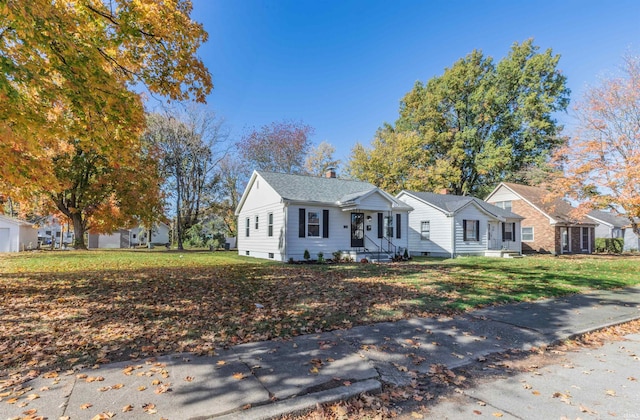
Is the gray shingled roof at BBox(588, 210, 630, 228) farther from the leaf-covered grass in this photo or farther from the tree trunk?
the tree trunk

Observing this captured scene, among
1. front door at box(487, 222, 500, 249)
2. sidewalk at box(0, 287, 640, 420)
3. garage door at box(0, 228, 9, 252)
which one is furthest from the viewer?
garage door at box(0, 228, 9, 252)

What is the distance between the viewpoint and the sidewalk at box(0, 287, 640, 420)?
3035 millimetres

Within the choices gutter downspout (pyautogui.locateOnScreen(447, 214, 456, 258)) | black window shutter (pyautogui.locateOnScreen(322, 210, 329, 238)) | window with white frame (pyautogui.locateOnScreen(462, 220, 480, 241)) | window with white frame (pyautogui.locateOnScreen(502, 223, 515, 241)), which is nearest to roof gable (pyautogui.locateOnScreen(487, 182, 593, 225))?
window with white frame (pyautogui.locateOnScreen(502, 223, 515, 241))

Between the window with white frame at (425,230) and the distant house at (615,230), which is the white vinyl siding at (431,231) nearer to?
the window with white frame at (425,230)

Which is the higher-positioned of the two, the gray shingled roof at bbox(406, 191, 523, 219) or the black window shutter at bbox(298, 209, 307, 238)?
the gray shingled roof at bbox(406, 191, 523, 219)

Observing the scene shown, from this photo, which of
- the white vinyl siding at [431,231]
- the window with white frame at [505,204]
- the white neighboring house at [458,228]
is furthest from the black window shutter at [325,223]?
the window with white frame at [505,204]

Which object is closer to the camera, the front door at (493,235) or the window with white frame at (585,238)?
the front door at (493,235)

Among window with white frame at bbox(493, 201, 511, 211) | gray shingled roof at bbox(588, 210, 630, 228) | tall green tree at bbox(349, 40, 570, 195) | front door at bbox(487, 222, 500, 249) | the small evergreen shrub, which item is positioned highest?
tall green tree at bbox(349, 40, 570, 195)

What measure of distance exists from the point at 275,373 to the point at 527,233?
30186mm

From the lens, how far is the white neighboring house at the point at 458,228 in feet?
70.9

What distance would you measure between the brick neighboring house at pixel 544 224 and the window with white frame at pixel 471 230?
21.2 ft

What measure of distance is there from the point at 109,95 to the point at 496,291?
10461 mm

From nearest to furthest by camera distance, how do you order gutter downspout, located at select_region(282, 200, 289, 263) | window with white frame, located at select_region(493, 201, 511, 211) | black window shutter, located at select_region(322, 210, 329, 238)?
gutter downspout, located at select_region(282, 200, 289, 263), black window shutter, located at select_region(322, 210, 329, 238), window with white frame, located at select_region(493, 201, 511, 211)

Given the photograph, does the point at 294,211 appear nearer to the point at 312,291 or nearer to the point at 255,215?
the point at 255,215
